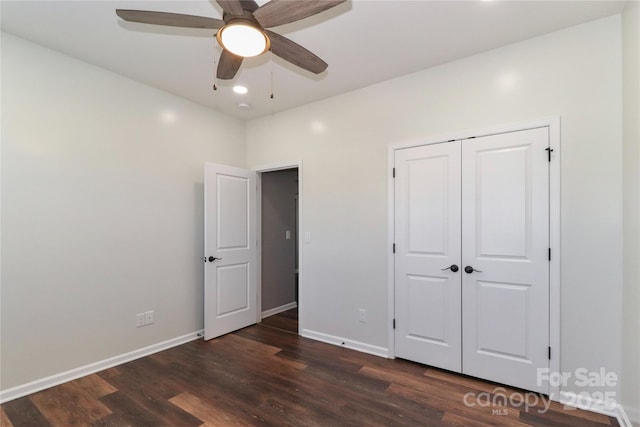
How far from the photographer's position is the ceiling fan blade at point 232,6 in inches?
60.9

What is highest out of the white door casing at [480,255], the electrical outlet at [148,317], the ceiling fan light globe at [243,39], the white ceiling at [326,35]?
the white ceiling at [326,35]

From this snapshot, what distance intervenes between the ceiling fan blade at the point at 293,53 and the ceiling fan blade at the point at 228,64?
27cm

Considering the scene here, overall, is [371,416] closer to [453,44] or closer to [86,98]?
[453,44]

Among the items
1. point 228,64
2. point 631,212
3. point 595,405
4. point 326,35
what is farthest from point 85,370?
point 631,212

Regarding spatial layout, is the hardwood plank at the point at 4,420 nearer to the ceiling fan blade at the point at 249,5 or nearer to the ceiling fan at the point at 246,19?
the ceiling fan at the point at 246,19

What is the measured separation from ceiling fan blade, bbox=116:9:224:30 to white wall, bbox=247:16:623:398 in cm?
200

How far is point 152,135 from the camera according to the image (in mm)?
3432

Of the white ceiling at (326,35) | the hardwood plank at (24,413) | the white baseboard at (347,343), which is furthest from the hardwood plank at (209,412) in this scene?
the white ceiling at (326,35)

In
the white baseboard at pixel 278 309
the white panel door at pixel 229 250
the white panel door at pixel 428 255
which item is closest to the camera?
the white panel door at pixel 428 255

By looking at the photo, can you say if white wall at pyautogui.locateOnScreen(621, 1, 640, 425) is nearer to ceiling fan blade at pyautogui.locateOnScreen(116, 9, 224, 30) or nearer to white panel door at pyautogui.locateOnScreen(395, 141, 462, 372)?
white panel door at pyautogui.locateOnScreen(395, 141, 462, 372)

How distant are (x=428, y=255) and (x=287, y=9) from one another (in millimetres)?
2308

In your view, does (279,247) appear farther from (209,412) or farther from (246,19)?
(246,19)

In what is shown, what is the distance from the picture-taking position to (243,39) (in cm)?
175

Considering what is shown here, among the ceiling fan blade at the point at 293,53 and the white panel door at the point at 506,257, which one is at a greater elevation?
the ceiling fan blade at the point at 293,53
